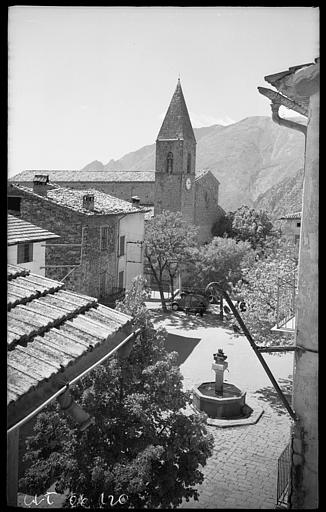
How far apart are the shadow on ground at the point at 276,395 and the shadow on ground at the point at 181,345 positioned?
366cm

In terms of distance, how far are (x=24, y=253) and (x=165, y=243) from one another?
43.1 ft

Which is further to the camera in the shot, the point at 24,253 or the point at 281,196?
the point at 281,196

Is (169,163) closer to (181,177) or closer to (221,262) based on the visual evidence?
(181,177)

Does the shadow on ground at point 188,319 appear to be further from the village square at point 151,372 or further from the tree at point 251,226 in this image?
the tree at point 251,226

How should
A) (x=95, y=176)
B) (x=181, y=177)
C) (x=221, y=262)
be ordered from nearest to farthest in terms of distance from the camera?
(x=221, y=262), (x=181, y=177), (x=95, y=176)

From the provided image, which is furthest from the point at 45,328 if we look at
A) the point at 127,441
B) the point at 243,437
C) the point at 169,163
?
the point at 169,163

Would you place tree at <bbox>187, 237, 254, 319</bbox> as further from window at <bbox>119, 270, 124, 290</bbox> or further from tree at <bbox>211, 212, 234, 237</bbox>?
tree at <bbox>211, 212, 234, 237</bbox>

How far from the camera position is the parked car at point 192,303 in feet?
81.9

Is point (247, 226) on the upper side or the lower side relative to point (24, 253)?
upper

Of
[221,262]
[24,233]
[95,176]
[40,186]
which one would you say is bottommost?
[221,262]

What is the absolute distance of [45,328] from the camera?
3287 mm

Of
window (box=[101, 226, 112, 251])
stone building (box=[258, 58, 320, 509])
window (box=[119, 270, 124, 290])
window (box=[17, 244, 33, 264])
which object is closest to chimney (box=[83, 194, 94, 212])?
window (box=[101, 226, 112, 251])

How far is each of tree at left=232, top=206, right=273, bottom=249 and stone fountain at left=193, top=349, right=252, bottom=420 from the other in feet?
86.6

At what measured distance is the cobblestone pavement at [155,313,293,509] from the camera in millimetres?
6766
